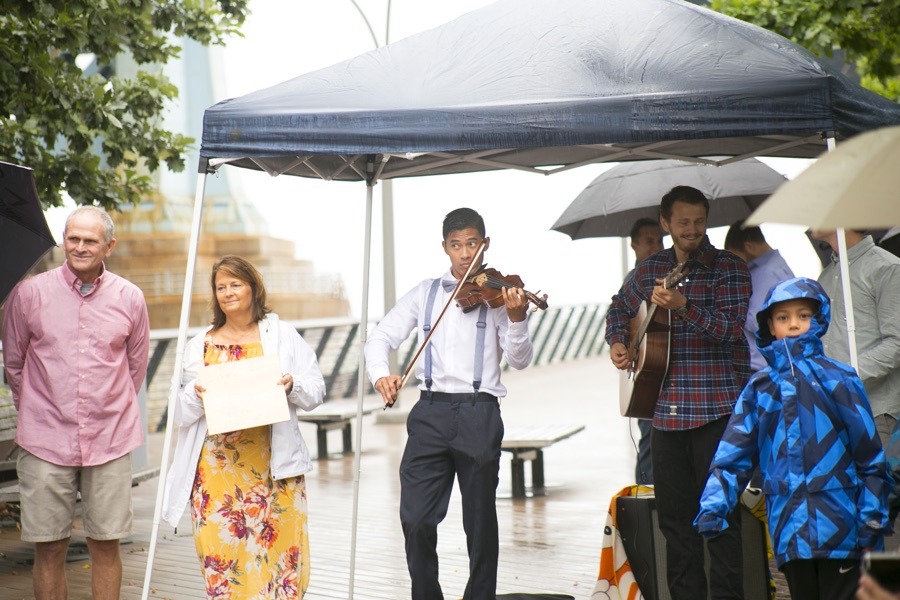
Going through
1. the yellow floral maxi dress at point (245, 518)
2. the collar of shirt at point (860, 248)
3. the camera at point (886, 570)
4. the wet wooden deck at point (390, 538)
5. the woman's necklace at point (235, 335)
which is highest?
the collar of shirt at point (860, 248)

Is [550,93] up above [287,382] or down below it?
above

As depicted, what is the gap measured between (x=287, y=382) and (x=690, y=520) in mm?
1860

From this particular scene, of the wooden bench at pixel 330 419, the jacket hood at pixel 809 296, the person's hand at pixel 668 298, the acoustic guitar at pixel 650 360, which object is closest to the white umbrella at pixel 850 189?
the jacket hood at pixel 809 296

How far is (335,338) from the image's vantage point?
20.0 metres

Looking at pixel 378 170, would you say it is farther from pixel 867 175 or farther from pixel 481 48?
pixel 867 175

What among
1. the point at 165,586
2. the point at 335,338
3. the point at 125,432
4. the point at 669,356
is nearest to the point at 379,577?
the point at 165,586

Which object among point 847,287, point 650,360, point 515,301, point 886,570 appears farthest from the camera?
point 650,360

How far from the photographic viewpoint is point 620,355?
16.7 ft

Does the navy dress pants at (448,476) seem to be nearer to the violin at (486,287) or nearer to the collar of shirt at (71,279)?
the violin at (486,287)

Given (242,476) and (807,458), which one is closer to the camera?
(807,458)

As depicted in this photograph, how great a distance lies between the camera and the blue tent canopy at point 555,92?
421 centimetres

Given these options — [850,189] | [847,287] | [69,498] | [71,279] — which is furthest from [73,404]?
[850,189]

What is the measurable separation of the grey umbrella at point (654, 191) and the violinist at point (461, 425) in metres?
2.92

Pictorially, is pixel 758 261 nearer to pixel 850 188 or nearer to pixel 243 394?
pixel 243 394
